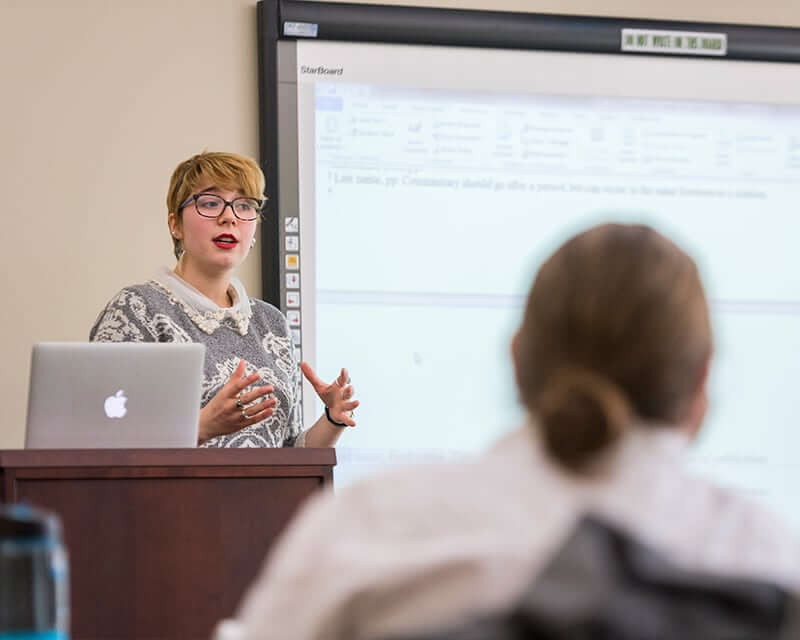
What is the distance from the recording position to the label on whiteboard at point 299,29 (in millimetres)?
3869

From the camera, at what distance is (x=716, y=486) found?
99cm

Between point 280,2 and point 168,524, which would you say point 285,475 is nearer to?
point 168,524

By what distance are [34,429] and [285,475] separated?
0.48 meters

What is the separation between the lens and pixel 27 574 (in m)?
1.01

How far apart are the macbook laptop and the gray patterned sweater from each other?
532 millimetres

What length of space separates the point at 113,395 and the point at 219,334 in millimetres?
752

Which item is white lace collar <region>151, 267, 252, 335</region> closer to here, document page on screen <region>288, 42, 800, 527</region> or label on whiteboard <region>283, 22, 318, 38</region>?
document page on screen <region>288, 42, 800, 527</region>

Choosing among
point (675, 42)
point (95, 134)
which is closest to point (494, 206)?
point (675, 42)

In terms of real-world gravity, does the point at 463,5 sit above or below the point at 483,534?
above

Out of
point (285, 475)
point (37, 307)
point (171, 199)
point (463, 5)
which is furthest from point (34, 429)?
point (463, 5)

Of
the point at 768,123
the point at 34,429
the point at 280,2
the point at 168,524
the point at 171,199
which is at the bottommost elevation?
the point at 168,524

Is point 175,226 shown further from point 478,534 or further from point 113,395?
point 478,534

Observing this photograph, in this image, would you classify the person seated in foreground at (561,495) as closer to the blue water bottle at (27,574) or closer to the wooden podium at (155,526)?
the blue water bottle at (27,574)

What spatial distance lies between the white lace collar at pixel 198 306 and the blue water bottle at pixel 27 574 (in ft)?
Result: 6.83
